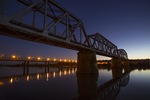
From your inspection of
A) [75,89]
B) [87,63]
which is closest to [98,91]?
[75,89]

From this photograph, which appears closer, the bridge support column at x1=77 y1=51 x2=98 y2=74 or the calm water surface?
the calm water surface

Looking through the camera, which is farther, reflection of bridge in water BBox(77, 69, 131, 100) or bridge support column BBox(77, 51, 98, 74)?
bridge support column BBox(77, 51, 98, 74)

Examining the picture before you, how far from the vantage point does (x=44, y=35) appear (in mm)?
22906

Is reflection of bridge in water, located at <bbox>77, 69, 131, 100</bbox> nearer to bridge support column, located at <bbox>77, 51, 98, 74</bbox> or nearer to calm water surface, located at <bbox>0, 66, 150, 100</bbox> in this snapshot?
calm water surface, located at <bbox>0, 66, 150, 100</bbox>

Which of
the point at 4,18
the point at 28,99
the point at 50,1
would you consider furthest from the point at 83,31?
the point at 28,99

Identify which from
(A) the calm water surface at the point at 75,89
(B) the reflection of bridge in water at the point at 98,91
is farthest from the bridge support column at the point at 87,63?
(B) the reflection of bridge in water at the point at 98,91

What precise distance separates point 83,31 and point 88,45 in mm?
5713

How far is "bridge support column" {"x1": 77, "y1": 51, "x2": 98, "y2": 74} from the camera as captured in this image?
42625 millimetres

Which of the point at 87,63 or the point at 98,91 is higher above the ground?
the point at 87,63

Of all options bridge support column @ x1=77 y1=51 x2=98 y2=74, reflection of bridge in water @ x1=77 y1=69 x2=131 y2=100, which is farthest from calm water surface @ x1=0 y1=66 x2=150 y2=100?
bridge support column @ x1=77 y1=51 x2=98 y2=74

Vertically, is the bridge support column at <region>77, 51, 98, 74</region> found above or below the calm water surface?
above

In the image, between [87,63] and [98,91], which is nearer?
[98,91]

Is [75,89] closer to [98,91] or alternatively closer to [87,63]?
[98,91]

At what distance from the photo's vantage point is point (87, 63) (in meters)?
42.4
